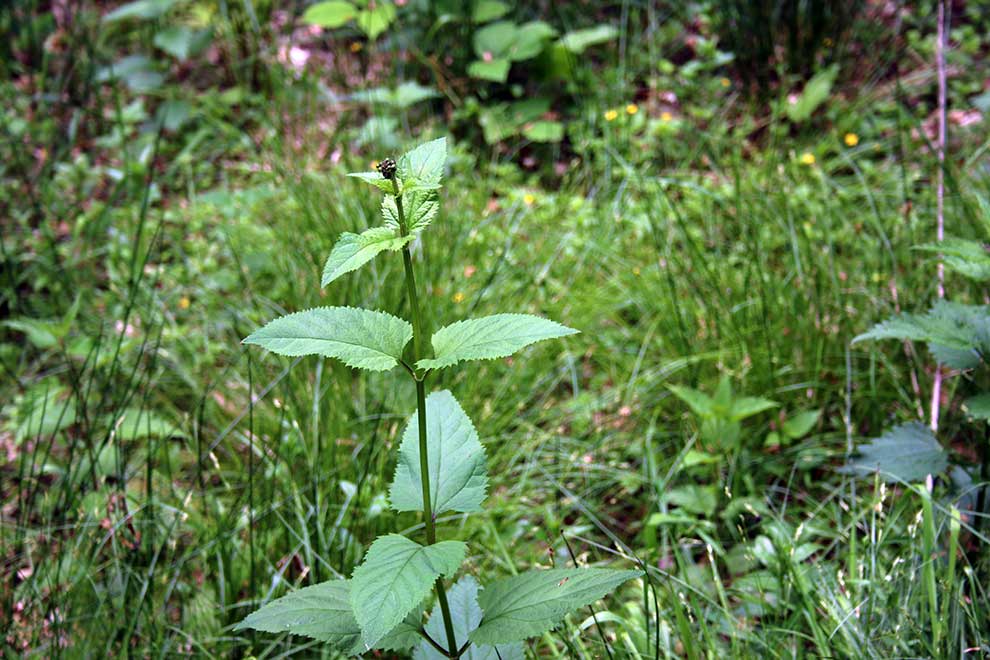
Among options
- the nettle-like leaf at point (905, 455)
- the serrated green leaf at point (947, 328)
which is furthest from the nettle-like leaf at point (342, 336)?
the nettle-like leaf at point (905, 455)

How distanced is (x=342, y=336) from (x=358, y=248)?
10 centimetres

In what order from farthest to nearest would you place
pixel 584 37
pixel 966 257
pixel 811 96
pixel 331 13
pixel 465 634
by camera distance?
pixel 331 13 < pixel 584 37 < pixel 811 96 < pixel 966 257 < pixel 465 634

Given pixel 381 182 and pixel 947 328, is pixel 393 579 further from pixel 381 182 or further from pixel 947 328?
pixel 947 328

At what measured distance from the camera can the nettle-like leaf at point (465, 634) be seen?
3.52 feet

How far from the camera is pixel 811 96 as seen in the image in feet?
10.7

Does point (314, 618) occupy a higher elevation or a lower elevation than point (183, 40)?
lower

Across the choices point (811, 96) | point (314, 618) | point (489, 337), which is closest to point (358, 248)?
point (489, 337)

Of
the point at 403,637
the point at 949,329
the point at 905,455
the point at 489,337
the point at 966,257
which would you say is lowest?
the point at 905,455

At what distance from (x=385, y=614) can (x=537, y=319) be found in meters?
0.36

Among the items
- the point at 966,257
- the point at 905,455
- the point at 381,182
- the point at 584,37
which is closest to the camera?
the point at 381,182

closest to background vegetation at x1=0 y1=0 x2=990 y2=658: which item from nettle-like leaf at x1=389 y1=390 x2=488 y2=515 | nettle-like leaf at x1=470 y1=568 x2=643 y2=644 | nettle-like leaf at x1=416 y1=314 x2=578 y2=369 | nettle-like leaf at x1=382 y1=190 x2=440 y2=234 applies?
nettle-like leaf at x1=470 y1=568 x2=643 y2=644

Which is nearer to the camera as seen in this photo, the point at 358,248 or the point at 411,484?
the point at 358,248

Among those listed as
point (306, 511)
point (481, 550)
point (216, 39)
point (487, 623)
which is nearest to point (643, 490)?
point (481, 550)

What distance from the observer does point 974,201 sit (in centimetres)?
225
